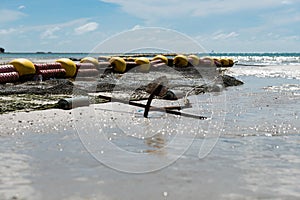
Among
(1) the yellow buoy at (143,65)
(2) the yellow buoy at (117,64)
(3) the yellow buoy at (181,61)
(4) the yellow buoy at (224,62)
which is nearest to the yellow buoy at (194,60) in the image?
(3) the yellow buoy at (181,61)

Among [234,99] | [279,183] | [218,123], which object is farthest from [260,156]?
[234,99]

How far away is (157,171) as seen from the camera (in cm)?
606

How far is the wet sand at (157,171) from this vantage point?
5137mm

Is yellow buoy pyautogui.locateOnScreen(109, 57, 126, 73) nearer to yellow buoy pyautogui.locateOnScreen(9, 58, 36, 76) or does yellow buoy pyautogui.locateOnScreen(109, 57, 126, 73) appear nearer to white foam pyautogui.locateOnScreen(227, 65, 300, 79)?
yellow buoy pyautogui.locateOnScreen(9, 58, 36, 76)

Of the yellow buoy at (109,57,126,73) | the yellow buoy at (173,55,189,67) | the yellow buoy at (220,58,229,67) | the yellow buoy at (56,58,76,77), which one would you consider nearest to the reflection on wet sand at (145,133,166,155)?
the yellow buoy at (56,58,76,77)

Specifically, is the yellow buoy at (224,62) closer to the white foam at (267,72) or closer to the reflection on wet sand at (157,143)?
the white foam at (267,72)

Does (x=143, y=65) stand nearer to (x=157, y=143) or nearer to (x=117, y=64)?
(x=117, y=64)

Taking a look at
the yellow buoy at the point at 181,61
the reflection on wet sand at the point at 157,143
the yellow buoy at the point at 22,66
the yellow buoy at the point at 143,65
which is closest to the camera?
the reflection on wet sand at the point at 157,143

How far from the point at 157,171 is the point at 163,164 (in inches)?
14.1

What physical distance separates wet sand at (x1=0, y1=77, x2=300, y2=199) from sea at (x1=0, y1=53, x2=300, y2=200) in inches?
0.5

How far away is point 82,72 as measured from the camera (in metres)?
24.0

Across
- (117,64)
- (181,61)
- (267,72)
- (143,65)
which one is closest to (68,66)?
(117,64)

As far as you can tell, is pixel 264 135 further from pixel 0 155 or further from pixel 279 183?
pixel 0 155

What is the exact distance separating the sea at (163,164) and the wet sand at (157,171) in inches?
0.5
